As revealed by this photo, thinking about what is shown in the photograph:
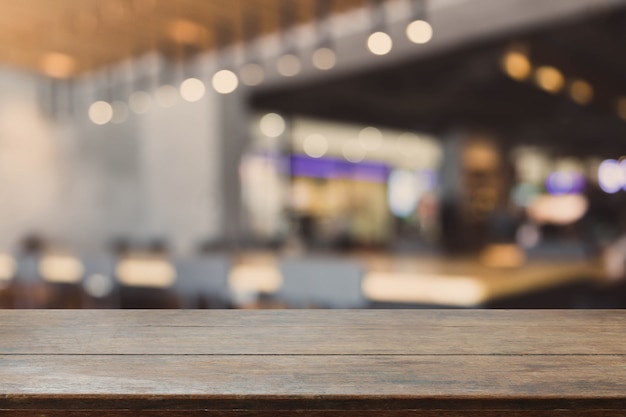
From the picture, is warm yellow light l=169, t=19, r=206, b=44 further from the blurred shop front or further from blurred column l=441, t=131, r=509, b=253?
blurred column l=441, t=131, r=509, b=253

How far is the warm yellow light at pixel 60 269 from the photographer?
247 inches

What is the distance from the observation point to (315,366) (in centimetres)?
99

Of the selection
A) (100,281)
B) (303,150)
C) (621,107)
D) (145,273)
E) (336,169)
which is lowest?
(100,281)

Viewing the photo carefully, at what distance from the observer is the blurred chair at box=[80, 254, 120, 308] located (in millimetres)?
5402

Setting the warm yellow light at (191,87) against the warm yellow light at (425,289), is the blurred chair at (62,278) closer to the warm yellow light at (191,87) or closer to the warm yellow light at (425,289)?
the warm yellow light at (191,87)

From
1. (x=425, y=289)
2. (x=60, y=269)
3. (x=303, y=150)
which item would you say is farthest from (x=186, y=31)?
(x=303, y=150)

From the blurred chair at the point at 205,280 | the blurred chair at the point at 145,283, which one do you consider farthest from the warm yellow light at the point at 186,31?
the blurred chair at the point at 205,280

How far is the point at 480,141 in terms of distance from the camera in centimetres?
1218

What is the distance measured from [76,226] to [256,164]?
11.6 feet

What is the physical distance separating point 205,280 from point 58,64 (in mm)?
4439

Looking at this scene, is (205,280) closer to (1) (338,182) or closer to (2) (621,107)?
(2) (621,107)

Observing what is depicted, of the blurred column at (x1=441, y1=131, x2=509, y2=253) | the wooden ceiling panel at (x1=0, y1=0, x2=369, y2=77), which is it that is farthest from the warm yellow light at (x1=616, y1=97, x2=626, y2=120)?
the wooden ceiling panel at (x1=0, y1=0, x2=369, y2=77)

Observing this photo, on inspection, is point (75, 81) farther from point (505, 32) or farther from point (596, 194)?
point (596, 194)

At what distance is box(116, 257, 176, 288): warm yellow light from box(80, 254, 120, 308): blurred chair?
0.31 feet
